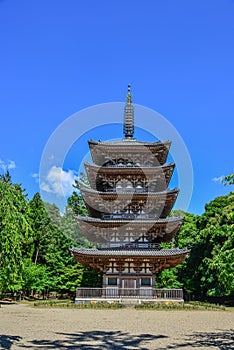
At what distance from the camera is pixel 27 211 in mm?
7531

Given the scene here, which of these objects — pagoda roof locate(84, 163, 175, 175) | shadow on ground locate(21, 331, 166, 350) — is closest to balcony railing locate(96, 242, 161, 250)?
pagoda roof locate(84, 163, 175, 175)

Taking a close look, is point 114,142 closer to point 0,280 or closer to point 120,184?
point 120,184

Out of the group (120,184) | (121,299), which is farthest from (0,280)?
(120,184)

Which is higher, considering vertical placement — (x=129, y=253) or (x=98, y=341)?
(x=129, y=253)

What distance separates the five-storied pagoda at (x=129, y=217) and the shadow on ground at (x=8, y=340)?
48.3 feet

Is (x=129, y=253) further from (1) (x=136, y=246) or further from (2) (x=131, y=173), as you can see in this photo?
(2) (x=131, y=173)

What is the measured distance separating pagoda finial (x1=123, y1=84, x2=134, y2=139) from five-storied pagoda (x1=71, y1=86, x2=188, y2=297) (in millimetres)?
2629

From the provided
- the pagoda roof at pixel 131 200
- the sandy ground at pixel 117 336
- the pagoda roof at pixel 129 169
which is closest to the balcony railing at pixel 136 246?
the pagoda roof at pixel 131 200

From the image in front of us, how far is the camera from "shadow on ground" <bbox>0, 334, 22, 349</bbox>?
887cm

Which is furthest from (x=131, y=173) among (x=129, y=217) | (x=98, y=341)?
(x=98, y=341)

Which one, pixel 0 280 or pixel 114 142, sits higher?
pixel 114 142

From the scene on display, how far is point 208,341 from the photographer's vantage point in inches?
413

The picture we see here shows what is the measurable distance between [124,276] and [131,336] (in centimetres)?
1481

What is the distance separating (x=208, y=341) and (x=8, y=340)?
5.56 m
